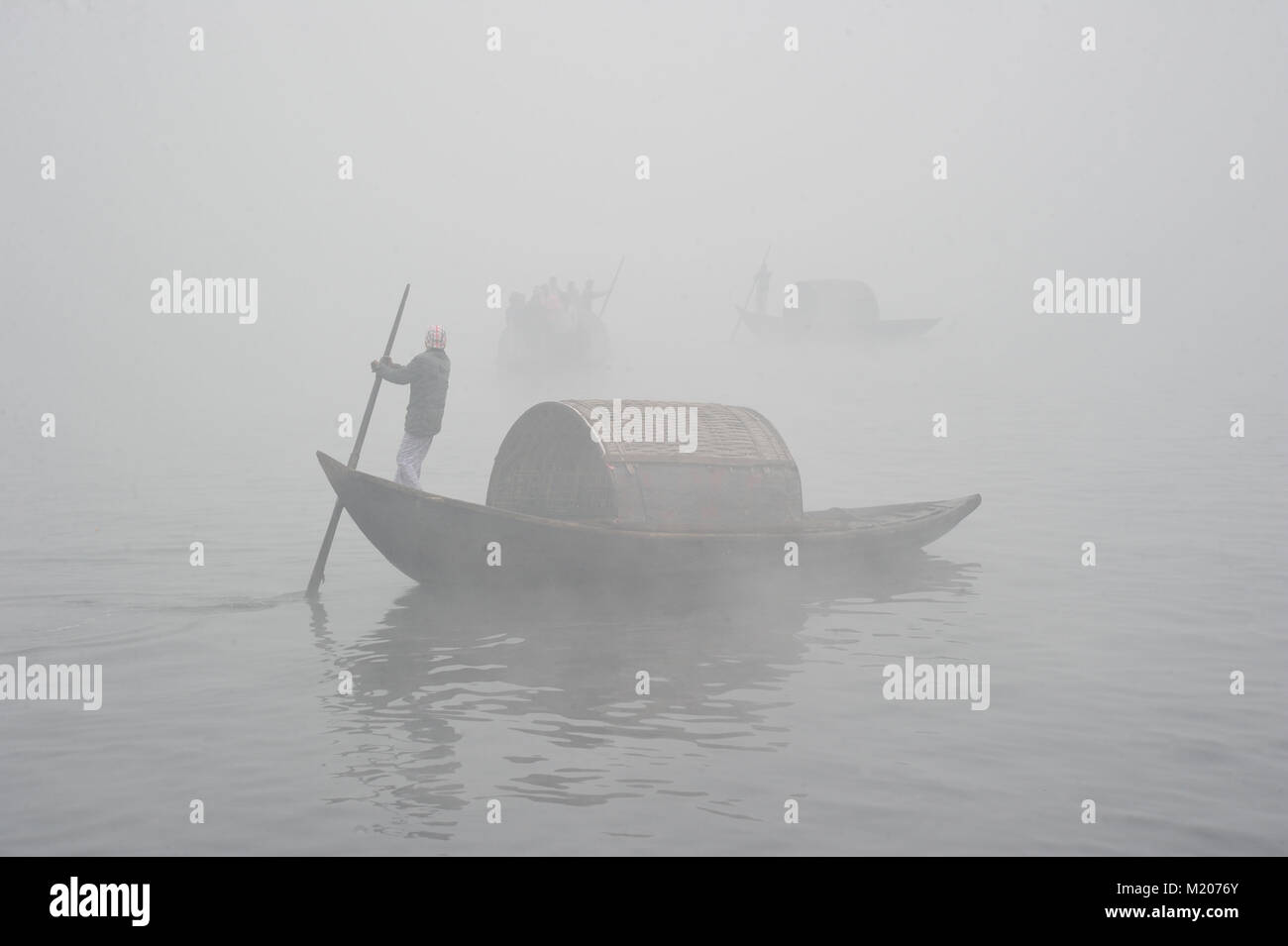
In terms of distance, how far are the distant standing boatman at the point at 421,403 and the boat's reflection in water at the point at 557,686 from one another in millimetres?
1280

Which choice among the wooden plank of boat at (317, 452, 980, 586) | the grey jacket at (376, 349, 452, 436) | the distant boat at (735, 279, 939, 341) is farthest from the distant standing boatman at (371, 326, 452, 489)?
the distant boat at (735, 279, 939, 341)

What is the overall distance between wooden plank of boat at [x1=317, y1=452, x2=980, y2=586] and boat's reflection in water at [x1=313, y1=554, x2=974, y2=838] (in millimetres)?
267

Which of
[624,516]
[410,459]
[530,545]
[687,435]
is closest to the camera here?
[530,545]

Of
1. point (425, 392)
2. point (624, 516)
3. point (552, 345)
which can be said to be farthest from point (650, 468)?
point (552, 345)

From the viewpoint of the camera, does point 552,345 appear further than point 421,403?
Yes

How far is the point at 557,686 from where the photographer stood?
30.7 feet

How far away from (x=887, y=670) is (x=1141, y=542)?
7221mm

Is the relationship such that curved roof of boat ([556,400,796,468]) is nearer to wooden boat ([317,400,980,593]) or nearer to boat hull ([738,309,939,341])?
wooden boat ([317,400,980,593])

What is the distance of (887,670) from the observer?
32.1 ft

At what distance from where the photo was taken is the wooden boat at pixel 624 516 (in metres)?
11.6

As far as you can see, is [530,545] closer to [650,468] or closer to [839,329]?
[650,468]

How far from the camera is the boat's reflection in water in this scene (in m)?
7.41

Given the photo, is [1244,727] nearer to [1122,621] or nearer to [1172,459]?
[1122,621]

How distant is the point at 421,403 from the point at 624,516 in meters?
2.30
